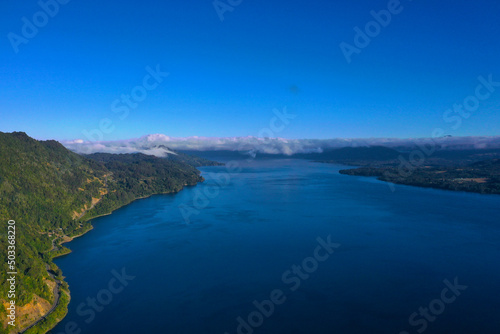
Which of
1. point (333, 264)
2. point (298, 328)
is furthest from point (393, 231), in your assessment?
point (298, 328)

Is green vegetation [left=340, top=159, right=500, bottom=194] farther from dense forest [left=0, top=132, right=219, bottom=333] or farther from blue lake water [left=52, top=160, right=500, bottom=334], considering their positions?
dense forest [left=0, top=132, right=219, bottom=333]

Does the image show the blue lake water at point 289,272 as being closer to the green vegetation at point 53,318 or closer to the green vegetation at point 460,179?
the green vegetation at point 53,318

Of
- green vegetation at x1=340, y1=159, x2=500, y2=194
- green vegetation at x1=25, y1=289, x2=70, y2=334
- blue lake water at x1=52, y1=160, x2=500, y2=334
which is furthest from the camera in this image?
green vegetation at x1=340, y1=159, x2=500, y2=194

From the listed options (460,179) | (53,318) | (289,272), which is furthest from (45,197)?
(460,179)

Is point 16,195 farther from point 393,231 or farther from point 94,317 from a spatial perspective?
point 393,231

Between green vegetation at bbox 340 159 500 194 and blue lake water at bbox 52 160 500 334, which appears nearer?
blue lake water at bbox 52 160 500 334

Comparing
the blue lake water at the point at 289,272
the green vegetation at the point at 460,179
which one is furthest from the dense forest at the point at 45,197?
the green vegetation at the point at 460,179

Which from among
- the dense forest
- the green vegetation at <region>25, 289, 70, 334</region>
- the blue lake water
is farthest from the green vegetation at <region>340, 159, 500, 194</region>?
the green vegetation at <region>25, 289, 70, 334</region>
